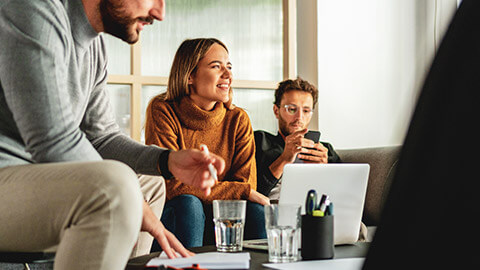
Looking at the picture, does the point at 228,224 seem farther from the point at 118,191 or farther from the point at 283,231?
the point at 118,191

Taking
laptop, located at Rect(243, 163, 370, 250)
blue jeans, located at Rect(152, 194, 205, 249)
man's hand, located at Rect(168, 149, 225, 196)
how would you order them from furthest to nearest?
blue jeans, located at Rect(152, 194, 205, 249), laptop, located at Rect(243, 163, 370, 250), man's hand, located at Rect(168, 149, 225, 196)

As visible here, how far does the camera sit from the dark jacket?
256 centimetres

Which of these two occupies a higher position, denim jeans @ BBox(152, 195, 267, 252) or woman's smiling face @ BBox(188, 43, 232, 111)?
woman's smiling face @ BBox(188, 43, 232, 111)

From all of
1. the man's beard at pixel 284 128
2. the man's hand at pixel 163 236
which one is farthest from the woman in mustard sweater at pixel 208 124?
the man's hand at pixel 163 236

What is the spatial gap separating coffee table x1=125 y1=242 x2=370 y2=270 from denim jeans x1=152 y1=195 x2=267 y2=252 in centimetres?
63

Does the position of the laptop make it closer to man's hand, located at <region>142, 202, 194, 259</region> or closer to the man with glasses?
man's hand, located at <region>142, 202, 194, 259</region>

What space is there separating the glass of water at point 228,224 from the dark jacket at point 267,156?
1.18 meters

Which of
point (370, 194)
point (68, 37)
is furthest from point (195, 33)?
point (68, 37)

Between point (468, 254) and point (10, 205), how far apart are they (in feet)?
3.12

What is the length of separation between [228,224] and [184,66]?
1275 mm

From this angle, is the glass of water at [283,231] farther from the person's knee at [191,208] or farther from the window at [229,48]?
the window at [229,48]

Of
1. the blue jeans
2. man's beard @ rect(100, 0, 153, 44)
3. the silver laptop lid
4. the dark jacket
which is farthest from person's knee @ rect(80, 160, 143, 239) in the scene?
the dark jacket

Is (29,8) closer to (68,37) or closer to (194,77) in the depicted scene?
(68,37)

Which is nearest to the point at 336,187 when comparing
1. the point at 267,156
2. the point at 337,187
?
the point at 337,187
